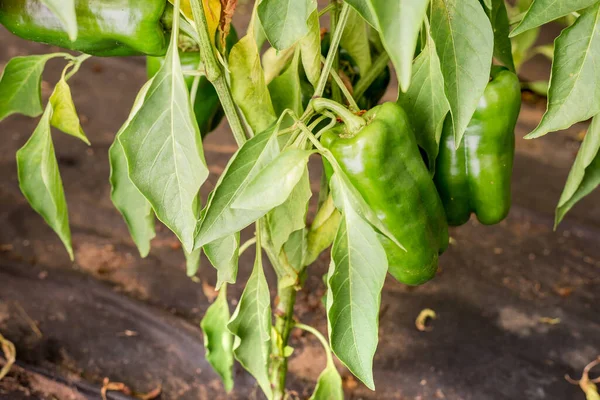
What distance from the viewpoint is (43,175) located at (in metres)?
0.67

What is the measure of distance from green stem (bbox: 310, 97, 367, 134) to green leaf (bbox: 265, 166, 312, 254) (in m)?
0.07

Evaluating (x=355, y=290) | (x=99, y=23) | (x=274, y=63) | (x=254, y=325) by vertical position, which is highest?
(x=99, y=23)

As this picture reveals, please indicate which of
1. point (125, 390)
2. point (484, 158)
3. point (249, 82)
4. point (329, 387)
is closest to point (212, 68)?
point (249, 82)

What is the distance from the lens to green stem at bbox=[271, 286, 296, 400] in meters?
0.82

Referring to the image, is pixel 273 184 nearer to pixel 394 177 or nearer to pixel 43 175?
pixel 394 177

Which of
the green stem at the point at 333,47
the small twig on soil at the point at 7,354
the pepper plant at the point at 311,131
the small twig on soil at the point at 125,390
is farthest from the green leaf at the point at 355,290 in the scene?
the small twig on soil at the point at 7,354

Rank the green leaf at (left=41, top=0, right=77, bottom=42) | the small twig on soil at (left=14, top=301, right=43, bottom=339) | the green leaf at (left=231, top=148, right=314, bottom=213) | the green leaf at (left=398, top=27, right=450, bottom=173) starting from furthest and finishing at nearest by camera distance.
A: 1. the small twig on soil at (left=14, top=301, right=43, bottom=339)
2. the green leaf at (left=398, top=27, right=450, bottom=173)
3. the green leaf at (left=231, top=148, right=314, bottom=213)
4. the green leaf at (left=41, top=0, right=77, bottom=42)

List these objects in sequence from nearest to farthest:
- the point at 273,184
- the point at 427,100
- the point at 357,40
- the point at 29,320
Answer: the point at 273,184
the point at 427,100
the point at 357,40
the point at 29,320

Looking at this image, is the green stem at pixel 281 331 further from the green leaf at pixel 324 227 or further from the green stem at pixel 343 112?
the green stem at pixel 343 112

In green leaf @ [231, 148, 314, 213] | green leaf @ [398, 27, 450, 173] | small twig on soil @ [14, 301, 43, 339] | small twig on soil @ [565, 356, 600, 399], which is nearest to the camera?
green leaf @ [231, 148, 314, 213]

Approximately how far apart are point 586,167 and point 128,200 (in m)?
0.56

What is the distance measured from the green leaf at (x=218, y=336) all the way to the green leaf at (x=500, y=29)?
46 cm

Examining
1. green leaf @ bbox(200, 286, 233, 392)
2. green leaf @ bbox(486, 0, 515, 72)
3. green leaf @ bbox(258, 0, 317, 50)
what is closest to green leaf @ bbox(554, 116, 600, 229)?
green leaf @ bbox(486, 0, 515, 72)

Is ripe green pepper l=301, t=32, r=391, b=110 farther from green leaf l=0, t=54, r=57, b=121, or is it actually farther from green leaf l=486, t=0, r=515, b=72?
green leaf l=0, t=54, r=57, b=121
